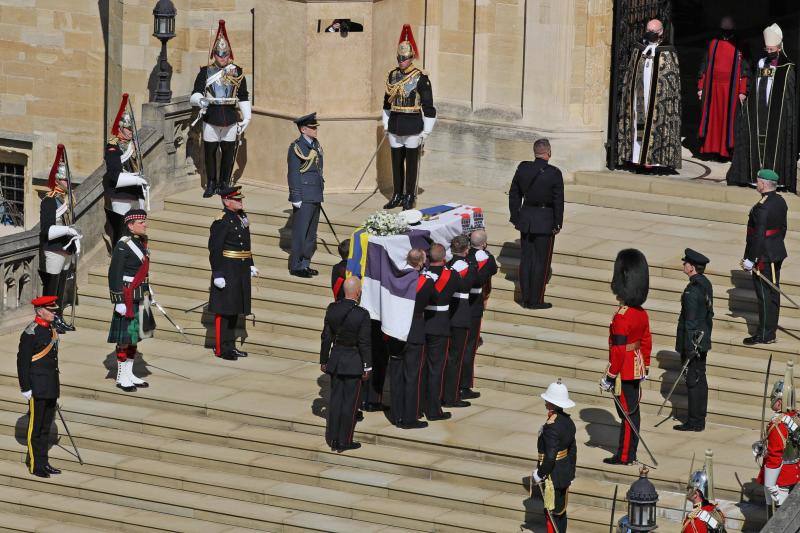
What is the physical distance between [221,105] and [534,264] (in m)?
4.92

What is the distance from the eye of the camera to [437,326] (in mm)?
22094

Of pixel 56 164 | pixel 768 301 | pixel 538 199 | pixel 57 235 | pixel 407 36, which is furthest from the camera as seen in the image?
pixel 407 36

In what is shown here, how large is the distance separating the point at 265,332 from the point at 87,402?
2526 millimetres

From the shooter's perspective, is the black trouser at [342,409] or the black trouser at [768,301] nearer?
the black trouser at [342,409]

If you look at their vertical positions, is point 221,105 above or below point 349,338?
above

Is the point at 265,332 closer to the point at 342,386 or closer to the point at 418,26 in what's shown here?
the point at 342,386

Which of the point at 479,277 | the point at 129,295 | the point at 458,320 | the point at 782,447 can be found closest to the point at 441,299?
the point at 458,320

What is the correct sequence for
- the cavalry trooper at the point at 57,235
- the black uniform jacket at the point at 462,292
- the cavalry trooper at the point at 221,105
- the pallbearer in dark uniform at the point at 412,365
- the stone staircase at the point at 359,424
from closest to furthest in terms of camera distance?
the stone staircase at the point at 359,424 → the pallbearer in dark uniform at the point at 412,365 → the black uniform jacket at the point at 462,292 → the cavalry trooper at the point at 57,235 → the cavalry trooper at the point at 221,105

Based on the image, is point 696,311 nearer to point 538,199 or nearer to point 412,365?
point 412,365

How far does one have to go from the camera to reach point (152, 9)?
2814cm

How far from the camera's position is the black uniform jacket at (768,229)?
22.7 meters

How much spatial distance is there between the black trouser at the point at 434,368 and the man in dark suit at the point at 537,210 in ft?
7.01

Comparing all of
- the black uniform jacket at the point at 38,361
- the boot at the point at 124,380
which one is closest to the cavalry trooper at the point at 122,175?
the boot at the point at 124,380

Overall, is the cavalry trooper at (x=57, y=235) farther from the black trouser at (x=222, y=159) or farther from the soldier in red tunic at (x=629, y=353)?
the soldier in red tunic at (x=629, y=353)
